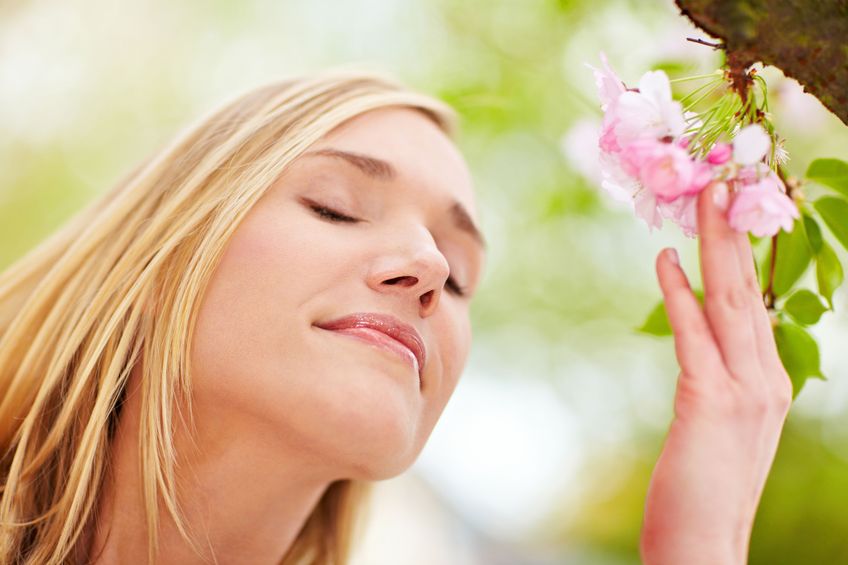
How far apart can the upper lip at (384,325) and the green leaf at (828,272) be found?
0.48 metres

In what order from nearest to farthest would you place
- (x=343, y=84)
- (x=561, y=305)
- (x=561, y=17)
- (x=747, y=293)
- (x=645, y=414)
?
(x=747, y=293)
(x=343, y=84)
(x=561, y=17)
(x=561, y=305)
(x=645, y=414)

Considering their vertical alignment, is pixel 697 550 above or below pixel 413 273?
below

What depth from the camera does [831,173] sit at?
82 cm

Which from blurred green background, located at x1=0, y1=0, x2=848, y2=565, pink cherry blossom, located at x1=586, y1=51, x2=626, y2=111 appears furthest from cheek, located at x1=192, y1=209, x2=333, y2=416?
blurred green background, located at x1=0, y1=0, x2=848, y2=565

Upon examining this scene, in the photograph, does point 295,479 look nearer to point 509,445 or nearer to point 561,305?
point 561,305

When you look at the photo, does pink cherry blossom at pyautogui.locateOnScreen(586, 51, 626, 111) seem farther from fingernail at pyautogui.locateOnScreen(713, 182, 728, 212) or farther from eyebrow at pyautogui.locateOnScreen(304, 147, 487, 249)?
eyebrow at pyautogui.locateOnScreen(304, 147, 487, 249)

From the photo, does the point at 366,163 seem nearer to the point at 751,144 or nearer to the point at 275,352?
the point at 275,352

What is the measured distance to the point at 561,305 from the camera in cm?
334

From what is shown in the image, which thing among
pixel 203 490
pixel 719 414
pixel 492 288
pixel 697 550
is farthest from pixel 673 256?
pixel 492 288

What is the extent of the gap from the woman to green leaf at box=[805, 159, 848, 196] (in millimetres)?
141

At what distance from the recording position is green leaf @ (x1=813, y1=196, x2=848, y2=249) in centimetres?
83

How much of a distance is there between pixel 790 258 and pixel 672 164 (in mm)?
285

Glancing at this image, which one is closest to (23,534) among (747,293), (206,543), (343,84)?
(206,543)

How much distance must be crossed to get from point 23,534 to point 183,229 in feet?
1.52
